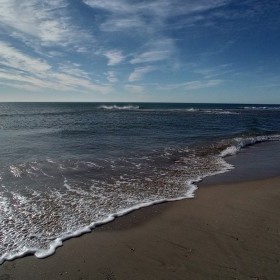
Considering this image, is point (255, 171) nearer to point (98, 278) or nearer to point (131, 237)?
point (131, 237)

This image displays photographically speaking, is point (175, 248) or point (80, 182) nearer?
point (175, 248)

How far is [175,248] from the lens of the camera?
18.3 feet

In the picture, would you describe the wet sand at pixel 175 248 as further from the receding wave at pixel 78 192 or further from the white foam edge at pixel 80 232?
the receding wave at pixel 78 192

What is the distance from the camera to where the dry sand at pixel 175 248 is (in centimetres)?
483

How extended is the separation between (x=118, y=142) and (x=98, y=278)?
592 inches

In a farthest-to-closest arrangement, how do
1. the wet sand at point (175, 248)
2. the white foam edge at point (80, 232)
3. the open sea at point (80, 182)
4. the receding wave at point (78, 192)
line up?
the open sea at point (80, 182) → the receding wave at point (78, 192) → the white foam edge at point (80, 232) → the wet sand at point (175, 248)

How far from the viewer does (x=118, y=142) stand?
64.1 ft

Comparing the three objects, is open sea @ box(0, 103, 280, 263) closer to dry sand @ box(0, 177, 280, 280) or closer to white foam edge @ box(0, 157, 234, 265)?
white foam edge @ box(0, 157, 234, 265)

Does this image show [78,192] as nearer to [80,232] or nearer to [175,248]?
[80,232]

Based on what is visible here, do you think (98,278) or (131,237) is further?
(131,237)

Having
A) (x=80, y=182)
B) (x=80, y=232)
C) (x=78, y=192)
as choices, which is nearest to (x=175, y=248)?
(x=80, y=232)

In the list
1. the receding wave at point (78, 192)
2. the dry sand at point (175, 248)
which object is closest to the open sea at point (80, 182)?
the receding wave at point (78, 192)

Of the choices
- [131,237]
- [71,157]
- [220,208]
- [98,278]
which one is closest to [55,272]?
[98,278]

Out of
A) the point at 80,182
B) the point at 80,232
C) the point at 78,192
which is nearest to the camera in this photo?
the point at 80,232
